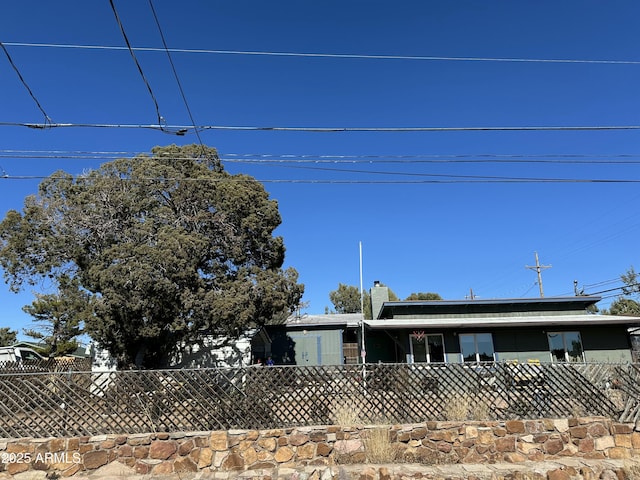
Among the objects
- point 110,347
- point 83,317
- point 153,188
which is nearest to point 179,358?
point 110,347

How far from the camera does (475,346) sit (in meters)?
15.0

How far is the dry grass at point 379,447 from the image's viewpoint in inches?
237

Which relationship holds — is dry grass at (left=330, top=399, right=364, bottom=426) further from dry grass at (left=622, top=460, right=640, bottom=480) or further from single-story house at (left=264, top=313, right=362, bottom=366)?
single-story house at (left=264, top=313, right=362, bottom=366)

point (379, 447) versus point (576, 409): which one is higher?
point (576, 409)

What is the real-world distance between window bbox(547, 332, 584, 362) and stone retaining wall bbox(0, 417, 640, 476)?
9203mm

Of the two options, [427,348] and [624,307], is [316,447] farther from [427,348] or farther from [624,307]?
[624,307]

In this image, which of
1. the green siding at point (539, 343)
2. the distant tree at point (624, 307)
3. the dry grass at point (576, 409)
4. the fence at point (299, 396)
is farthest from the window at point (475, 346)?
the distant tree at point (624, 307)

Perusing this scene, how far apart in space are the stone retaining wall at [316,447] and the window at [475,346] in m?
8.54

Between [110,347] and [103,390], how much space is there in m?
9.38

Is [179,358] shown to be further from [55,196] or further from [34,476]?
[34,476]

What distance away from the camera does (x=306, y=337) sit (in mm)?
19531

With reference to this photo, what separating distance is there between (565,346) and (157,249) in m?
14.6

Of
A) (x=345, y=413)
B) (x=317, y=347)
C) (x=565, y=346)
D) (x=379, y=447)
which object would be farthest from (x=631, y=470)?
(x=317, y=347)

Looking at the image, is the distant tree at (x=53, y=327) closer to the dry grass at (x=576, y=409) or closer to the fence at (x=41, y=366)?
the fence at (x=41, y=366)
